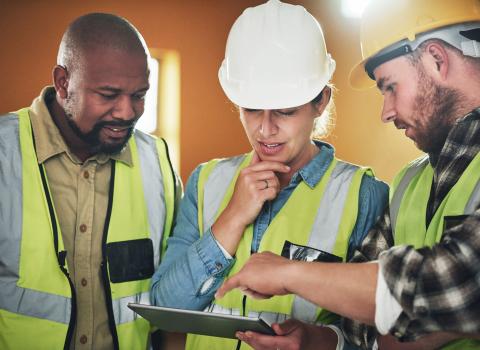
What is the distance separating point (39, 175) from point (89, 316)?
23.2 inches

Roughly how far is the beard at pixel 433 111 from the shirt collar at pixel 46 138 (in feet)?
4.02

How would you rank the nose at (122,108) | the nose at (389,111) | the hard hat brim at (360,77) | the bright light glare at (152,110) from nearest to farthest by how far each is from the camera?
the nose at (389,111) < the hard hat brim at (360,77) < the nose at (122,108) < the bright light glare at (152,110)

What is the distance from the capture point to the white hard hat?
81.7 inches

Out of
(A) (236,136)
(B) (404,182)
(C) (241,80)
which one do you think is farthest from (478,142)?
(A) (236,136)

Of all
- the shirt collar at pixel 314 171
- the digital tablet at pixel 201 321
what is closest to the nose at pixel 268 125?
the shirt collar at pixel 314 171

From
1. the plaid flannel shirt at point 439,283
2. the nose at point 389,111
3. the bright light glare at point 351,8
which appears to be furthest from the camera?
the bright light glare at point 351,8

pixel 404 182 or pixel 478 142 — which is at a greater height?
pixel 478 142

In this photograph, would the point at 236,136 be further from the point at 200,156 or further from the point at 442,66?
the point at 442,66

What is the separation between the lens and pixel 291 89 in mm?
2094

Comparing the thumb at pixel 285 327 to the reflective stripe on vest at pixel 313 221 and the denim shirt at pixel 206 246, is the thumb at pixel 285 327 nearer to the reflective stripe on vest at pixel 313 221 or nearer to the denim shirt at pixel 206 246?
the reflective stripe on vest at pixel 313 221

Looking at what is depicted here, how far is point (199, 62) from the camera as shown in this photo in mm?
5117

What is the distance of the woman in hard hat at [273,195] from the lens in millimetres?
2008

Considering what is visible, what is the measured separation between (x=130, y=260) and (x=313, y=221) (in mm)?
780

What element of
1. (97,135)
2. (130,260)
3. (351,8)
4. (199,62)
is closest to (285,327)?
(130,260)
